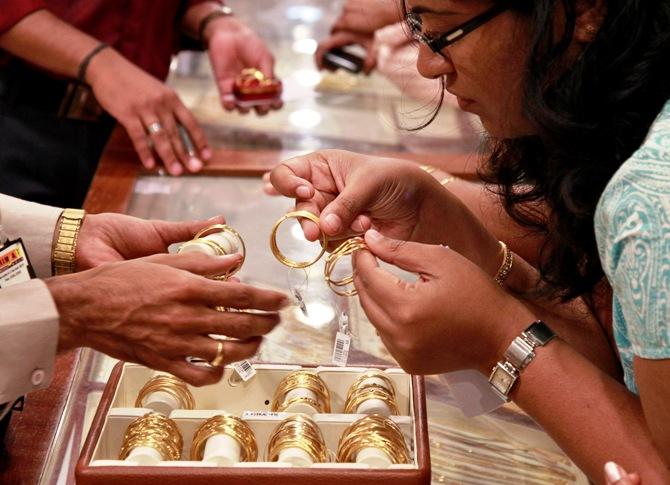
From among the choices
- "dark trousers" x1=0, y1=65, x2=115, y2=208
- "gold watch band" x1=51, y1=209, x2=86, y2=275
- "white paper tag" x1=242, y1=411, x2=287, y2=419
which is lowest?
"dark trousers" x1=0, y1=65, x2=115, y2=208

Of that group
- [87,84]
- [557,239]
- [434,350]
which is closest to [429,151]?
[87,84]

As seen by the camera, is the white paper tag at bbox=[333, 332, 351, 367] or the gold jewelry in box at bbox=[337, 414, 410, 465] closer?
the gold jewelry in box at bbox=[337, 414, 410, 465]

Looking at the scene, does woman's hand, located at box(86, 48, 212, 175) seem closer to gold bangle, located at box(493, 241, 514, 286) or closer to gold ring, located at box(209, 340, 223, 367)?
gold bangle, located at box(493, 241, 514, 286)

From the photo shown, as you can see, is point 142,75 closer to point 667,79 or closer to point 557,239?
point 557,239

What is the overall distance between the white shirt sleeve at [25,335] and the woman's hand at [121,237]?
34 cm

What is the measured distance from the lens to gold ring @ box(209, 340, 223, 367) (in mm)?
1203

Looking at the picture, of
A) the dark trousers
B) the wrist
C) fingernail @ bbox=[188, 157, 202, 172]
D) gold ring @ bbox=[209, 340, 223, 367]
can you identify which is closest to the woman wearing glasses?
gold ring @ bbox=[209, 340, 223, 367]

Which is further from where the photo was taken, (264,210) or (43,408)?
(264,210)

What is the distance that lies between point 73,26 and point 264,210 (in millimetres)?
804

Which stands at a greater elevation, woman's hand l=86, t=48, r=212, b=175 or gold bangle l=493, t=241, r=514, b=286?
gold bangle l=493, t=241, r=514, b=286

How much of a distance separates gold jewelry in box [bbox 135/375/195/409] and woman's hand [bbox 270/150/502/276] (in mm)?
374

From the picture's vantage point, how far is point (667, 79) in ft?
3.80

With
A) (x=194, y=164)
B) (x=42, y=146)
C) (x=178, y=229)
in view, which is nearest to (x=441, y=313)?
(x=178, y=229)

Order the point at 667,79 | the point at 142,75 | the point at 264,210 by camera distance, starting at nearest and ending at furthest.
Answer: the point at 667,79 < the point at 264,210 < the point at 142,75
